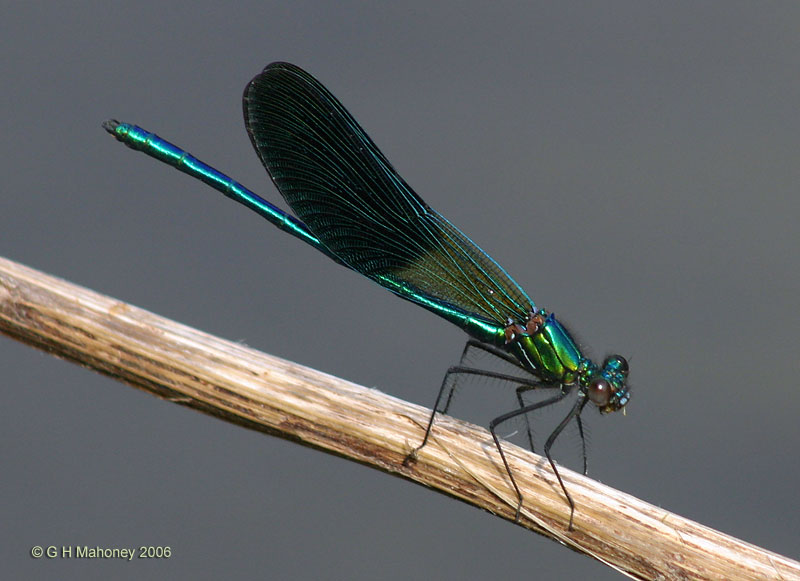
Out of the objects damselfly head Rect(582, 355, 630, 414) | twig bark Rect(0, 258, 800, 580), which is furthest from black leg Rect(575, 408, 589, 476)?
twig bark Rect(0, 258, 800, 580)

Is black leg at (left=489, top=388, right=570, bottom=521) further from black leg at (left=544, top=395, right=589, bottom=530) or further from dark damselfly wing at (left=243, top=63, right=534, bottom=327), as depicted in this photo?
dark damselfly wing at (left=243, top=63, right=534, bottom=327)

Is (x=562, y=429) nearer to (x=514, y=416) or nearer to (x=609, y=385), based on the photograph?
(x=514, y=416)

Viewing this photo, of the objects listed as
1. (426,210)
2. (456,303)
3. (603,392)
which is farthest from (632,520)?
(426,210)

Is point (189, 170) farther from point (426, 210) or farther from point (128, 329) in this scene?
point (128, 329)

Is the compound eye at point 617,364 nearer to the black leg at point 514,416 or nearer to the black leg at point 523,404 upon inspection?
the black leg at point 514,416

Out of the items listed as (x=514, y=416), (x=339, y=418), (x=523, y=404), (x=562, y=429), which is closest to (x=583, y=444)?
(x=523, y=404)

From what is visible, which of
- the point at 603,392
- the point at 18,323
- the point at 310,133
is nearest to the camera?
the point at 18,323
